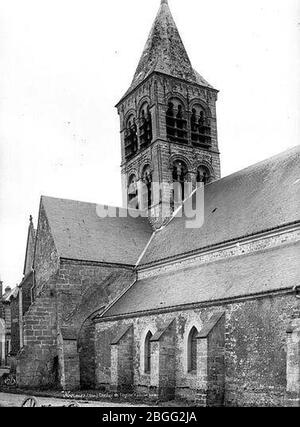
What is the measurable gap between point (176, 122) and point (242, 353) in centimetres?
1997

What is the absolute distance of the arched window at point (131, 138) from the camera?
3667 cm

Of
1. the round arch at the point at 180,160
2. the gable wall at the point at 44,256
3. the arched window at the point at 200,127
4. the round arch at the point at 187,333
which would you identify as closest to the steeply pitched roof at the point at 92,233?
the gable wall at the point at 44,256

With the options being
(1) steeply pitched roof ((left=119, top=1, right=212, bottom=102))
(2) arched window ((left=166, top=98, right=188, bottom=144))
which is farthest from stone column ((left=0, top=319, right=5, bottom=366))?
(2) arched window ((left=166, top=98, right=188, bottom=144))

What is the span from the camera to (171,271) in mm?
26312

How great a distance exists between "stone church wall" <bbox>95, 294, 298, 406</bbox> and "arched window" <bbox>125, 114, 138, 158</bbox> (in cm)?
1703

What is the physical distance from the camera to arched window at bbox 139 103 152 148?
34.9 metres

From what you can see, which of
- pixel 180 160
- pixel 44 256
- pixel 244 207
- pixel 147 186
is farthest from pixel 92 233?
pixel 244 207

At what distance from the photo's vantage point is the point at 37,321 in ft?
89.6

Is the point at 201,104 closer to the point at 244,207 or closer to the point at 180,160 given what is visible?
the point at 180,160

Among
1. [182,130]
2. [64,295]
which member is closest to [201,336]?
[64,295]

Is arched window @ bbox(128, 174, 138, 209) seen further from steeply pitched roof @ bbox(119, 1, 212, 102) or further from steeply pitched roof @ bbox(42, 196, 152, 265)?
steeply pitched roof @ bbox(119, 1, 212, 102)

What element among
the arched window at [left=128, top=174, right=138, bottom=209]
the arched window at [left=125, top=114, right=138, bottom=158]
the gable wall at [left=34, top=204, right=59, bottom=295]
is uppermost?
the arched window at [left=125, top=114, right=138, bottom=158]

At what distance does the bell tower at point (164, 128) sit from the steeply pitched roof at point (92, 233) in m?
1.94

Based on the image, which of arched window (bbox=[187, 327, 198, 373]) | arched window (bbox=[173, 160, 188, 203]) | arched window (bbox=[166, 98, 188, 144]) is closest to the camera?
arched window (bbox=[187, 327, 198, 373])
